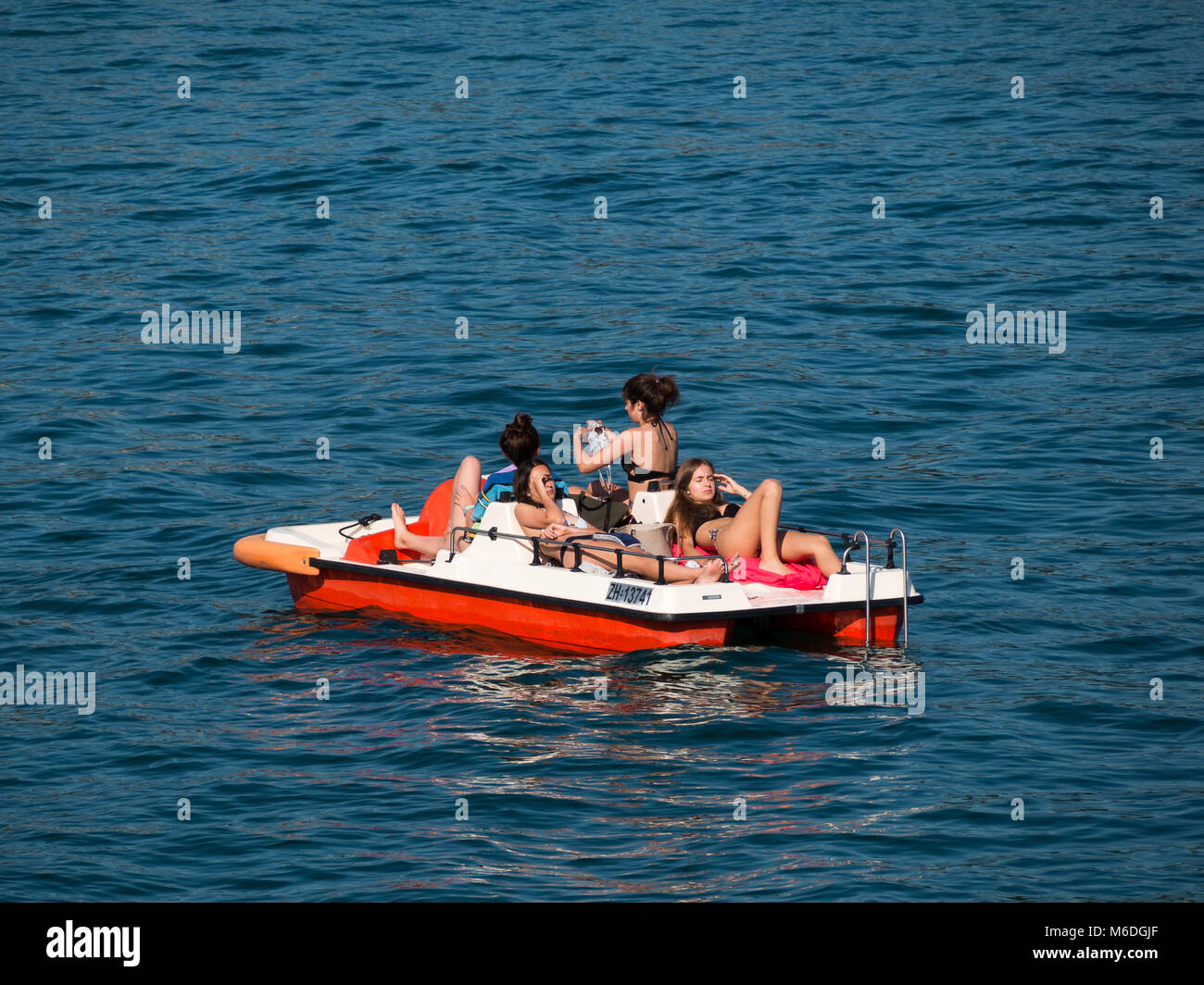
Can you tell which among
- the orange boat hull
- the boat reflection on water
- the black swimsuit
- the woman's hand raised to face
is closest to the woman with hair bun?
the woman's hand raised to face

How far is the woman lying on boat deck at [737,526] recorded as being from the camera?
1293 cm

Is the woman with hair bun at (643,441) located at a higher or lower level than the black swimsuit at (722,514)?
Result: higher

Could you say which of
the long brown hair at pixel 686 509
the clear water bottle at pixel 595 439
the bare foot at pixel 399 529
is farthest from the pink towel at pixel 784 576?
the bare foot at pixel 399 529

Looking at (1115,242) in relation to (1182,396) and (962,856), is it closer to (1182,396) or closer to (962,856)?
(1182,396)

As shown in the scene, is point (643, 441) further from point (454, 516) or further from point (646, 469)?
point (454, 516)

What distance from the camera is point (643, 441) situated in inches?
551

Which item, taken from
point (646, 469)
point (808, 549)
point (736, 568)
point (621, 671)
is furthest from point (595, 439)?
point (621, 671)

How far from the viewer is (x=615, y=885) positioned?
944 cm

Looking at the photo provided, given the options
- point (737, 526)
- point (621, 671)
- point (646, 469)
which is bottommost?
point (621, 671)

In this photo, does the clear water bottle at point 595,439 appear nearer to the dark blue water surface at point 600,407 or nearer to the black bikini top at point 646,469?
the black bikini top at point 646,469

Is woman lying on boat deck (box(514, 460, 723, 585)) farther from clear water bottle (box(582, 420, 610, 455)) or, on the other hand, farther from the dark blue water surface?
the dark blue water surface

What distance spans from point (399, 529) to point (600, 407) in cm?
642

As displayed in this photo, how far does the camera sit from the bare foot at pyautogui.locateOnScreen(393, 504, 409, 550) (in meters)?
14.2

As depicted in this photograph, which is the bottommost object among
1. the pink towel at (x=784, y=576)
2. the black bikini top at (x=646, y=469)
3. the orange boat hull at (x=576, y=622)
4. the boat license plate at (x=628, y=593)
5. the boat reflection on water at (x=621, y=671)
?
the boat reflection on water at (x=621, y=671)
